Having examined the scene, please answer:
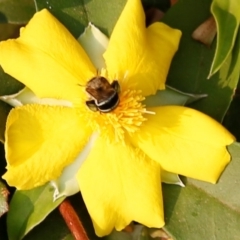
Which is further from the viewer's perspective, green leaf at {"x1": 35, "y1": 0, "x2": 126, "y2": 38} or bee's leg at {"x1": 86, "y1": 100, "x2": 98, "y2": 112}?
green leaf at {"x1": 35, "y1": 0, "x2": 126, "y2": 38}

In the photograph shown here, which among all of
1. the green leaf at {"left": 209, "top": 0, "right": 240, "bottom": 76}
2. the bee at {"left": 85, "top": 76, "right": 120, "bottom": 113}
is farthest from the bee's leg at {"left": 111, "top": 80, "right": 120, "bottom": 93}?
the green leaf at {"left": 209, "top": 0, "right": 240, "bottom": 76}

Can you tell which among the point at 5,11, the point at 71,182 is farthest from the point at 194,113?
the point at 5,11

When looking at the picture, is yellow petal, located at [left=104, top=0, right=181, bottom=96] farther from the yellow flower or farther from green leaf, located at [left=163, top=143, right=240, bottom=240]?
green leaf, located at [left=163, top=143, right=240, bottom=240]

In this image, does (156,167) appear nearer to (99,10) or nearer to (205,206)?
(205,206)

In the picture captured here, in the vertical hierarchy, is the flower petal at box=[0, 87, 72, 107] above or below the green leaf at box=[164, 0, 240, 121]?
below

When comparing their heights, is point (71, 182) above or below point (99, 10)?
below

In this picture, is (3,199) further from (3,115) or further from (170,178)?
(170,178)
